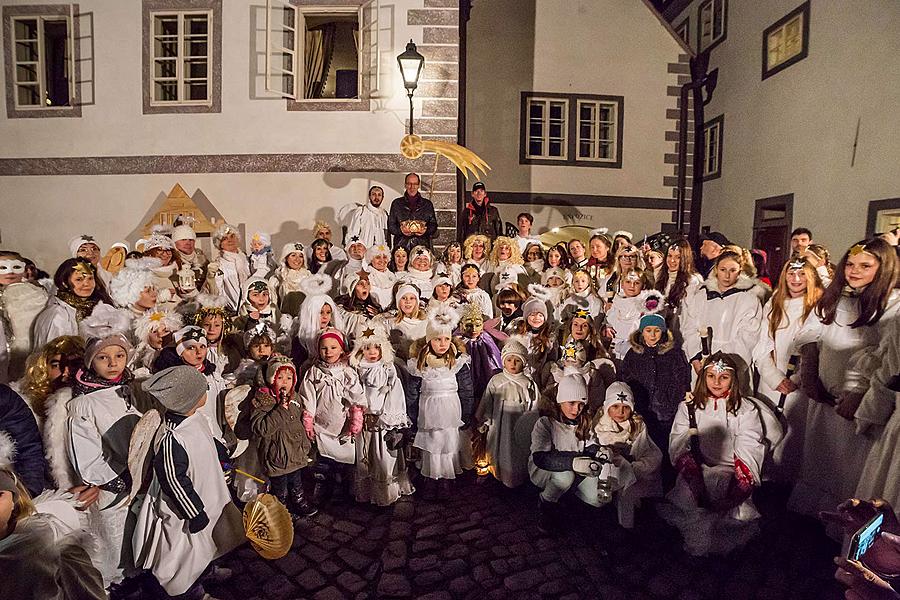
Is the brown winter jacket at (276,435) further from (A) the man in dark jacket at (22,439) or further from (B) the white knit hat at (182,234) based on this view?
(B) the white knit hat at (182,234)

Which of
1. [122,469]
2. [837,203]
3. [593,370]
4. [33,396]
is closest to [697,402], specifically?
[593,370]

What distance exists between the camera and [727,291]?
544 cm

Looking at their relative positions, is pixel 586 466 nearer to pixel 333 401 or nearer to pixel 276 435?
pixel 333 401

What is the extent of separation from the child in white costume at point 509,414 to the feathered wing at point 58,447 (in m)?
3.33

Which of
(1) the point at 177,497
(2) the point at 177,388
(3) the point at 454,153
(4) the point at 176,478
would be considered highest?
(3) the point at 454,153

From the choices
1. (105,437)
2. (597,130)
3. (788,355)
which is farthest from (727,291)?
(597,130)

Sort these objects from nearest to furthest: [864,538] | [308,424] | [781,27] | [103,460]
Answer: [864,538]
[103,460]
[308,424]
[781,27]

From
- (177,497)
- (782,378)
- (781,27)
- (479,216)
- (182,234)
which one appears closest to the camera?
(177,497)

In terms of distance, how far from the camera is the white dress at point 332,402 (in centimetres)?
465

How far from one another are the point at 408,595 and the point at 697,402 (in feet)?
9.00

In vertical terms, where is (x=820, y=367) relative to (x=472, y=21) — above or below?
below

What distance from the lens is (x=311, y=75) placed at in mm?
12461

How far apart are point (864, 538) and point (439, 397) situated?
3.42 meters

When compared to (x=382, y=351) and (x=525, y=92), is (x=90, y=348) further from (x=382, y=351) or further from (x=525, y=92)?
(x=525, y=92)
